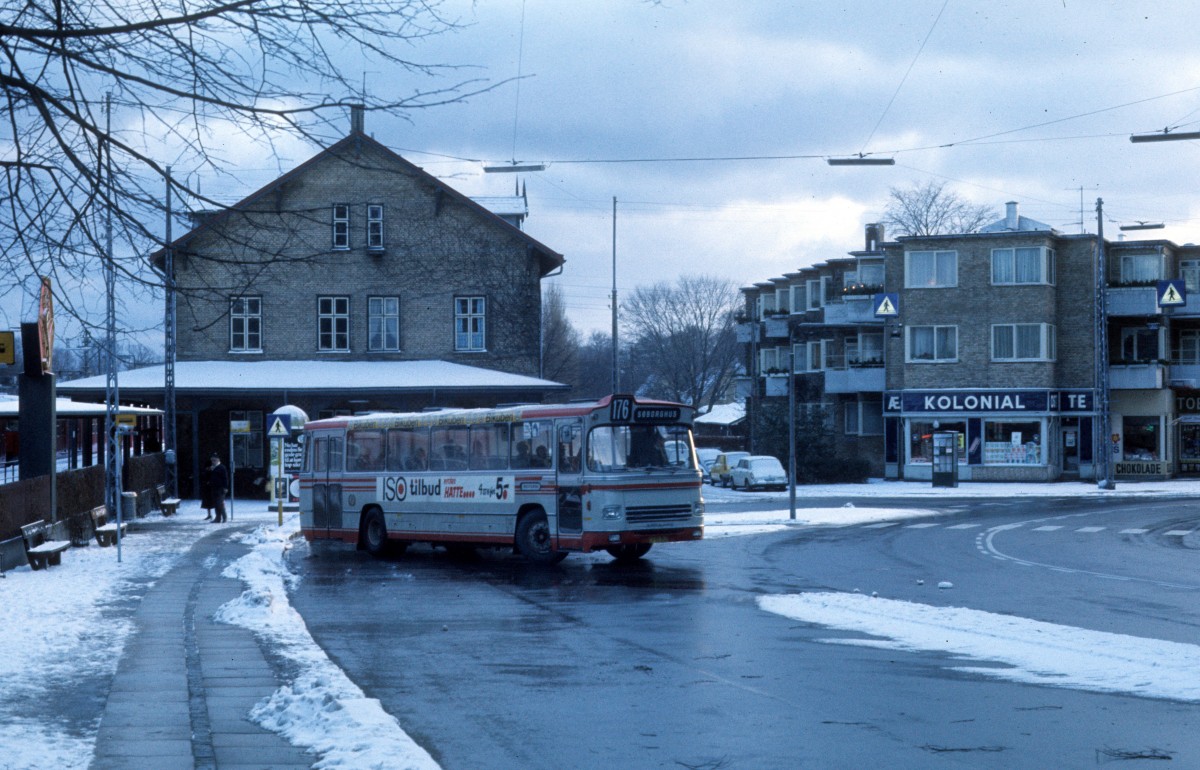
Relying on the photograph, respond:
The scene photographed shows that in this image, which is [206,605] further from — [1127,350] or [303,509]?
[1127,350]

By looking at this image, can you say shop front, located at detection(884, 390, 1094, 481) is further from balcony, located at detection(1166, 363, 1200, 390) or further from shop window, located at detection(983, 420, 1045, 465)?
A: balcony, located at detection(1166, 363, 1200, 390)

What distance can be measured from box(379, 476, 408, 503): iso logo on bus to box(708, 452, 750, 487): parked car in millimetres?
34146

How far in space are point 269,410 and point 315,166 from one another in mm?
8920

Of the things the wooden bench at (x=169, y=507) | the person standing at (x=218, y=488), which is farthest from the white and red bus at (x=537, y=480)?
the wooden bench at (x=169, y=507)

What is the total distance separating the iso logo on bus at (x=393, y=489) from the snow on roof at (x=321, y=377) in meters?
16.5

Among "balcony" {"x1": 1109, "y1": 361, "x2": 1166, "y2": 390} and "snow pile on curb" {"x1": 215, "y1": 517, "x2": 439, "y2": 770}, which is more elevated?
"balcony" {"x1": 1109, "y1": 361, "x2": 1166, "y2": 390}

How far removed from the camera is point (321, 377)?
48.3 m

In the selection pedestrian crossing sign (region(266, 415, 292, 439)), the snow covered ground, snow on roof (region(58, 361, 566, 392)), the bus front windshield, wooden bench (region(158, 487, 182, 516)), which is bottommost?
wooden bench (region(158, 487, 182, 516))

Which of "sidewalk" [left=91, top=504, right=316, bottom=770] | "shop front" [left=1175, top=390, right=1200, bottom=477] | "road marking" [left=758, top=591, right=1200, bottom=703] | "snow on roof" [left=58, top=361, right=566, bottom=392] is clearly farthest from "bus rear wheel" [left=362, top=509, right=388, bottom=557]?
"shop front" [left=1175, top=390, right=1200, bottom=477]

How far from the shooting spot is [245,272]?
9.06 m

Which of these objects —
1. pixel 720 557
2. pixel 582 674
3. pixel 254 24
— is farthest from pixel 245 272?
pixel 720 557

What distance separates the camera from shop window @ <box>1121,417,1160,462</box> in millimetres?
62875

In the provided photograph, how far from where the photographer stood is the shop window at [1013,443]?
59125mm

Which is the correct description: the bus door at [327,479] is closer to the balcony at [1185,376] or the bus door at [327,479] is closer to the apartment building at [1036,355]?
the apartment building at [1036,355]
